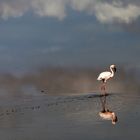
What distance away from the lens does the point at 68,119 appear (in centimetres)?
1772

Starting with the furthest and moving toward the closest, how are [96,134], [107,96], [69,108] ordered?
[107,96]
[69,108]
[96,134]

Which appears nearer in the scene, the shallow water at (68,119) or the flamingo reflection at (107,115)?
the shallow water at (68,119)

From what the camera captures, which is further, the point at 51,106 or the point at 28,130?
the point at 51,106

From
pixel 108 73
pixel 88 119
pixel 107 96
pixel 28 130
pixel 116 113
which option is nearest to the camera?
pixel 28 130

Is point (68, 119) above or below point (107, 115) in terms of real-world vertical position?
below

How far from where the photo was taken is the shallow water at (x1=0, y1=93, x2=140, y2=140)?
1492 cm

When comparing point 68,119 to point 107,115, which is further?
point 107,115

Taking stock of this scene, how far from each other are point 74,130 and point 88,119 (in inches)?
87.0

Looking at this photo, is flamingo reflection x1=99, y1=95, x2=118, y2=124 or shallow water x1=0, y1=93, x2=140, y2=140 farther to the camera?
flamingo reflection x1=99, y1=95, x2=118, y2=124

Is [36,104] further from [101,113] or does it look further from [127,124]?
[127,124]

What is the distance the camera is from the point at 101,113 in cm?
1897

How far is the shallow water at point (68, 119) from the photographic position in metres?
14.9

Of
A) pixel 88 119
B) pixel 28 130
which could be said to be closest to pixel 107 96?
pixel 88 119

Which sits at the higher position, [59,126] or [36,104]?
[36,104]
